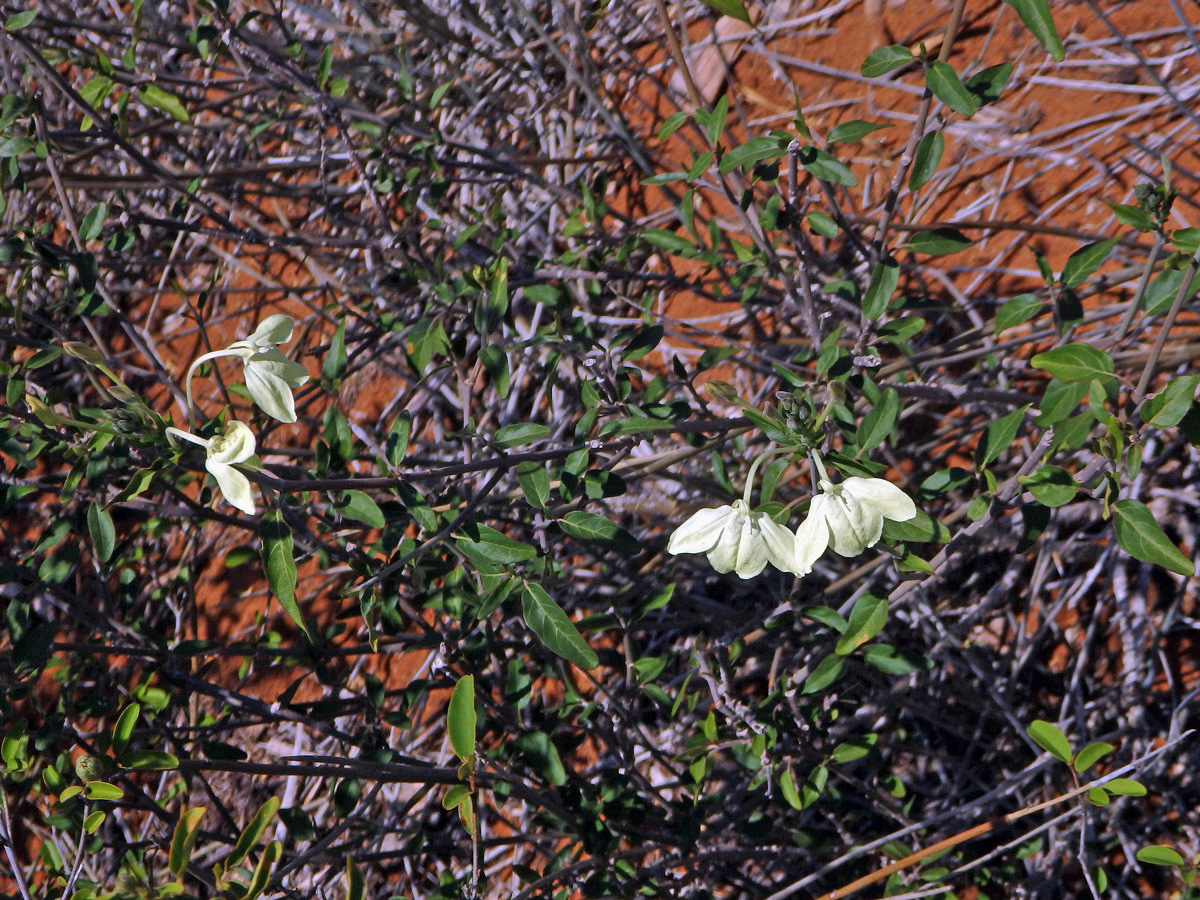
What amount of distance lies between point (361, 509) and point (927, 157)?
113cm

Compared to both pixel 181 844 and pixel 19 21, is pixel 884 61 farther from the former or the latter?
pixel 19 21

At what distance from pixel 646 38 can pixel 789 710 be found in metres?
2.54

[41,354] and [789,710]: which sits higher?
[41,354]

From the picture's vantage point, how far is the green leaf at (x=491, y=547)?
1.52 m

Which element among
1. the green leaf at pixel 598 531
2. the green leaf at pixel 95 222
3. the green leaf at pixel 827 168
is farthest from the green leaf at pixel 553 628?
the green leaf at pixel 95 222

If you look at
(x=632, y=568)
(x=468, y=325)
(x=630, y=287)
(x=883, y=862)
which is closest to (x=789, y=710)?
(x=883, y=862)

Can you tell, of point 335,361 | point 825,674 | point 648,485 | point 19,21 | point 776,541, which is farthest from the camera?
point 648,485

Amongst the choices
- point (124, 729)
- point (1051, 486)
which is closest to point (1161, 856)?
Answer: point (1051, 486)

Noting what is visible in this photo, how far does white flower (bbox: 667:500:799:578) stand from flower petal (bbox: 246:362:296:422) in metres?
0.59

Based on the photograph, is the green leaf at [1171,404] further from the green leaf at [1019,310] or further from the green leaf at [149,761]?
the green leaf at [149,761]

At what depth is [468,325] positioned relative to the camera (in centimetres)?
214

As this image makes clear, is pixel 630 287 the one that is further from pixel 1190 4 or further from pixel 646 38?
pixel 1190 4

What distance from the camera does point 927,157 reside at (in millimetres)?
1582

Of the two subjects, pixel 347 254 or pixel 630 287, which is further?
pixel 347 254
